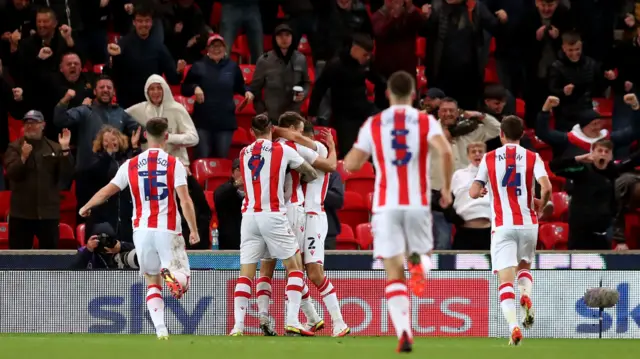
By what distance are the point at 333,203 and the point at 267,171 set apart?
2.53 m

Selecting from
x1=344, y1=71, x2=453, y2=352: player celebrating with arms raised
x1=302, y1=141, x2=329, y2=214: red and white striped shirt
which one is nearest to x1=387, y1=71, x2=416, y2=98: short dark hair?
x1=344, y1=71, x2=453, y2=352: player celebrating with arms raised

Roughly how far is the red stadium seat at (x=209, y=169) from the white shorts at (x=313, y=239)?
3.98 metres

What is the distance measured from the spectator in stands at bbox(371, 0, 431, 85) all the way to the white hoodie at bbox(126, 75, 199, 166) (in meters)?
3.21

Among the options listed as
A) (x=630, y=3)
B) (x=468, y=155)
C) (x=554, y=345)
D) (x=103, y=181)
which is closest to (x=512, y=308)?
(x=554, y=345)

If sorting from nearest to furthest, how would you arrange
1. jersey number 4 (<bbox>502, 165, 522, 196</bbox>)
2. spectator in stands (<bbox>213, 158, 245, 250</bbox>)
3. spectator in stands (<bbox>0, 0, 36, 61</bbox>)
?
jersey number 4 (<bbox>502, 165, 522, 196</bbox>) → spectator in stands (<bbox>213, 158, 245, 250</bbox>) → spectator in stands (<bbox>0, 0, 36, 61</bbox>)

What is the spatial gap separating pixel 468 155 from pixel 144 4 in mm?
5056

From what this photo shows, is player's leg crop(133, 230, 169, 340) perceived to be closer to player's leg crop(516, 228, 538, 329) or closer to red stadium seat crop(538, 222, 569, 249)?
player's leg crop(516, 228, 538, 329)

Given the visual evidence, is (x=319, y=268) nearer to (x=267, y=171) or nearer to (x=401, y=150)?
(x=267, y=171)

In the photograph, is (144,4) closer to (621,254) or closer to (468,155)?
(468,155)

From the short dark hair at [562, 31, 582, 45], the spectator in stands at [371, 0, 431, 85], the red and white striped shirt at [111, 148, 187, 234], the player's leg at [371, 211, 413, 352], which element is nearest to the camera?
the player's leg at [371, 211, 413, 352]

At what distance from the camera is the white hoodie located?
53.0 ft

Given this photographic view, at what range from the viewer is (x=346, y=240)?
16.7 m

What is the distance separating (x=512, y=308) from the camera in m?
12.0

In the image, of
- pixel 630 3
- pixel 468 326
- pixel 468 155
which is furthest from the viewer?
pixel 630 3
